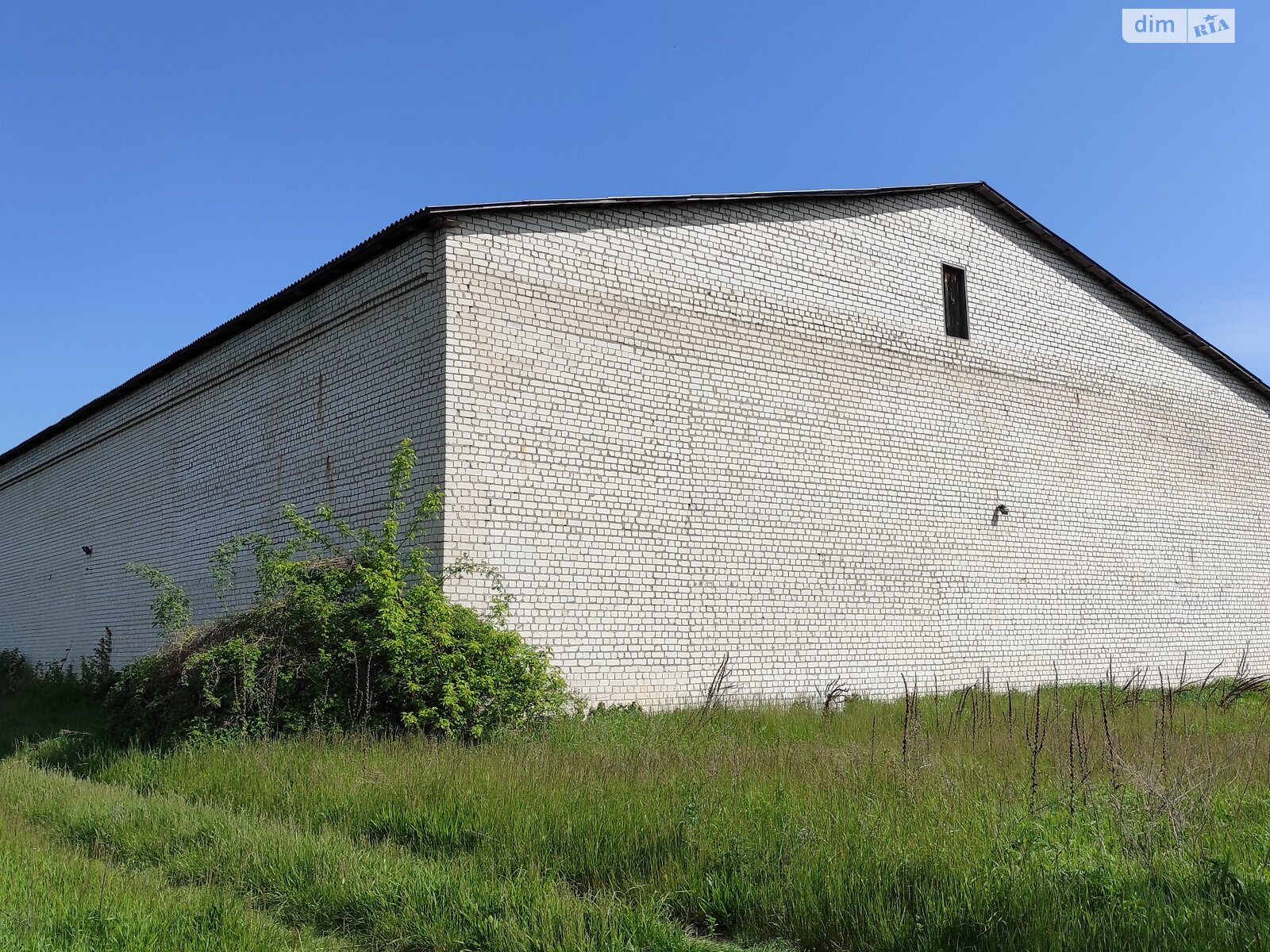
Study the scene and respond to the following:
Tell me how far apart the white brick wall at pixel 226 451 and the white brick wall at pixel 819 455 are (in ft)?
3.47

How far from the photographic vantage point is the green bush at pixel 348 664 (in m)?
9.07

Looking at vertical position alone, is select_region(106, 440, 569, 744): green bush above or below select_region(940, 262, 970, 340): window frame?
below

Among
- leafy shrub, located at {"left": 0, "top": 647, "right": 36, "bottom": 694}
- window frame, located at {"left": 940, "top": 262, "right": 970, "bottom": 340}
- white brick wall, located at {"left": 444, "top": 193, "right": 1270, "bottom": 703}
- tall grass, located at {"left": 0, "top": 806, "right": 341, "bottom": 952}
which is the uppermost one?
window frame, located at {"left": 940, "top": 262, "right": 970, "bottom": 340}

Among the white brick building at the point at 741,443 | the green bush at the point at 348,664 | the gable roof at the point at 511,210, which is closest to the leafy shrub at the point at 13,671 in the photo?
the white brick building at the point at 741,443

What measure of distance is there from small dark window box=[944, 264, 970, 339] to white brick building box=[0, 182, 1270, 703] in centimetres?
14

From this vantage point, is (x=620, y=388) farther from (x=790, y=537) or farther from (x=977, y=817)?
(x=977, y=817)

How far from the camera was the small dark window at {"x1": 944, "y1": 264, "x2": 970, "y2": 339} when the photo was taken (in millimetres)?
15578

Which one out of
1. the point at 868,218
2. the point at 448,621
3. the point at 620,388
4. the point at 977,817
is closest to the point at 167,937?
the point at 977,817

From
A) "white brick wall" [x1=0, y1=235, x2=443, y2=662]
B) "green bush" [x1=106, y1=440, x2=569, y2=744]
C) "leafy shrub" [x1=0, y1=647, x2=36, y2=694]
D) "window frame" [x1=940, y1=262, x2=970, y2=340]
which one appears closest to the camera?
"green bush" [x1=106, y1=440, x2=569, y2=744]

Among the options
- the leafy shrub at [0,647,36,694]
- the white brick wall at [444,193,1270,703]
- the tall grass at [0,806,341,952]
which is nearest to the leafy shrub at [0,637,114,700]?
the leafy shrub at [0,647,36,694]

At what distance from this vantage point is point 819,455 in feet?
43.9

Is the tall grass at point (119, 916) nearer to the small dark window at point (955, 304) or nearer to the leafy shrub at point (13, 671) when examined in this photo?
the small dark window at point (955, 304)

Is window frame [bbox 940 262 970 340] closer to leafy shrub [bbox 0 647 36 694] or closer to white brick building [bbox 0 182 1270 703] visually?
white brick building [bbox 0 182 1270 703]

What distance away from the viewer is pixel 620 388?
11.7 m
